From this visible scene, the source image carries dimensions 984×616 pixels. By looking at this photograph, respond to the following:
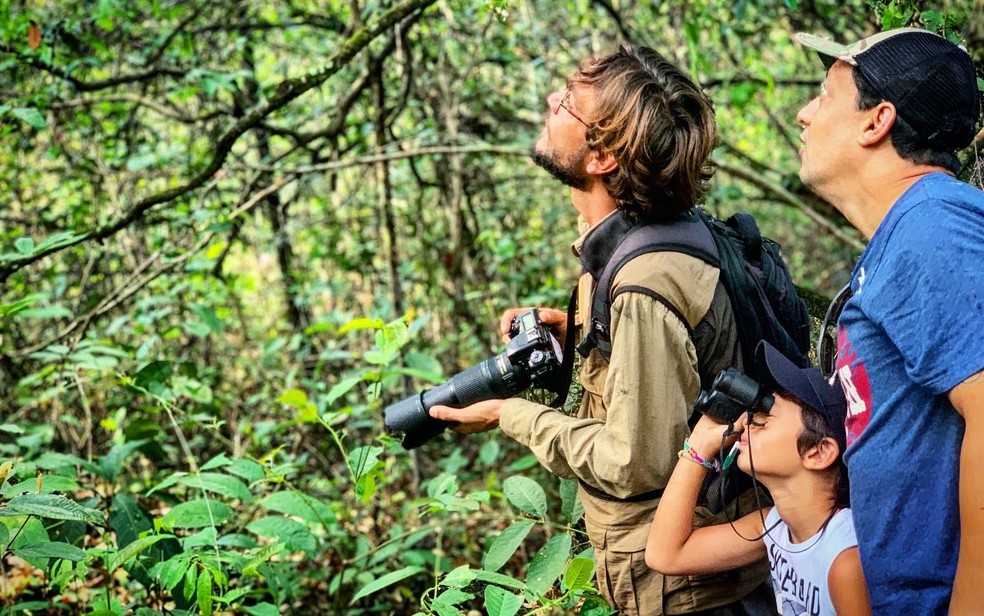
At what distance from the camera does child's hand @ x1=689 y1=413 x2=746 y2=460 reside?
63.0 inches

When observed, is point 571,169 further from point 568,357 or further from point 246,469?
point 246,469

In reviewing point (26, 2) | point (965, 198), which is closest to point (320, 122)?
point (26, 2)

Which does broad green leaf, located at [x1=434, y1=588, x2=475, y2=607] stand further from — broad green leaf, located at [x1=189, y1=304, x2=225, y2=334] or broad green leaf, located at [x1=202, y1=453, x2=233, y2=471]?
broad green leaf, located at [x1=189, y1=304, x2=225, y2=334]

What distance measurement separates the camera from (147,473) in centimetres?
466

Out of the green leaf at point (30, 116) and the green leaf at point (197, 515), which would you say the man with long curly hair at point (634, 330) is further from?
the green leaf at point (30, 116)

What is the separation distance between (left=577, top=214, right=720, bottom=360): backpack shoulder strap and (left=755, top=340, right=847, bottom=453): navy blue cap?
0.20 meters

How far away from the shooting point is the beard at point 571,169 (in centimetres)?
202

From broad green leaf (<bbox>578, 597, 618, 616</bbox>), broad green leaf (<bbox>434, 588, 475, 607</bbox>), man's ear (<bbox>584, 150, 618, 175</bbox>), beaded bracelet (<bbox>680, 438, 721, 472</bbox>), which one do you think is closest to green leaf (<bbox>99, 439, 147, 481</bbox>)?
broad green leaf (<bbox>434, 588, 475, 607</bbox>)

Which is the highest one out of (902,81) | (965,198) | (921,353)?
(902,81)

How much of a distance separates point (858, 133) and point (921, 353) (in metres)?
0.48

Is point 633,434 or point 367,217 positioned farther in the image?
point 367,217

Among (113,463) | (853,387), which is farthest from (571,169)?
(113,463)

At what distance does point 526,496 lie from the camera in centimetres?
222

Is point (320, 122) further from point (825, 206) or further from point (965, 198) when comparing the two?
point (965, 198)
